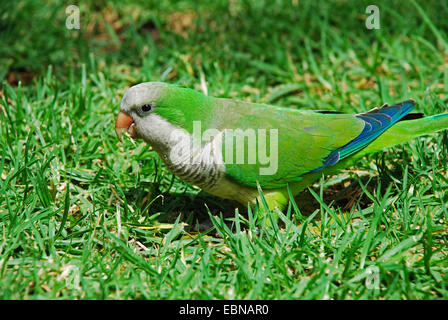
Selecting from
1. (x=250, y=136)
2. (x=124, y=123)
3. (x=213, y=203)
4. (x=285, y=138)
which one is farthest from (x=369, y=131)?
(x=124, y=123)

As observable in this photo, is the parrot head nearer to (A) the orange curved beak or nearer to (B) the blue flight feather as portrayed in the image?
(A) the orange curved beak

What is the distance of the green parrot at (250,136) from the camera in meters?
3.42

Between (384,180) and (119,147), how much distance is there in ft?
7.27

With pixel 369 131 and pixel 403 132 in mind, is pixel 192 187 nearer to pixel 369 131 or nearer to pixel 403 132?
pixel 369 131

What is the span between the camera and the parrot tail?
3691 millimetres

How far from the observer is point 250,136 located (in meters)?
3.51

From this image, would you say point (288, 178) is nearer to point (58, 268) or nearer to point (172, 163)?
point (172, 163)

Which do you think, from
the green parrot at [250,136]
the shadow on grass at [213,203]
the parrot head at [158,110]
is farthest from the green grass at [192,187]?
the parrot head at [158,110]

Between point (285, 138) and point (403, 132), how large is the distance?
91 centimetres

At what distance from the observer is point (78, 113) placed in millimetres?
4570

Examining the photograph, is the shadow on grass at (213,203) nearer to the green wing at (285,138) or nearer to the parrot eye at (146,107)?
the green wing at (285,138)

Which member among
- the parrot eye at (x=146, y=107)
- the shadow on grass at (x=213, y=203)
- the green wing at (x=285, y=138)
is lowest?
the shadow on grass at (x=213, y=203)

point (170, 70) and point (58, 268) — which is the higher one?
point (170, 70)

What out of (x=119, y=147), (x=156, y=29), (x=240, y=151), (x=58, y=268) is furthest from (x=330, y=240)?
(x=156, y=29)
